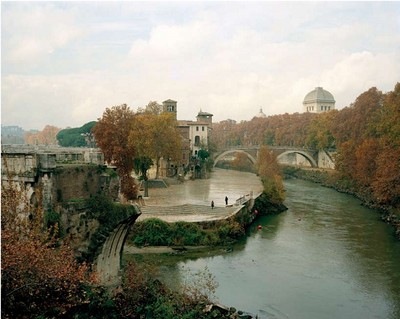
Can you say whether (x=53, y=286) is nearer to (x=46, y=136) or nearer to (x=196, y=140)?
(x=196, y=140)

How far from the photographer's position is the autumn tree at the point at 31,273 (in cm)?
939

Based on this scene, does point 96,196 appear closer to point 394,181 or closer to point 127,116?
point 127,116

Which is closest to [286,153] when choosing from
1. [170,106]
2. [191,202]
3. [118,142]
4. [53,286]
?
[170,106]

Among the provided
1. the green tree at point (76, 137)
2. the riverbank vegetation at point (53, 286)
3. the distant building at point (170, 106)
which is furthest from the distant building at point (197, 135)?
the riverbank vegetation at point (53, 286)

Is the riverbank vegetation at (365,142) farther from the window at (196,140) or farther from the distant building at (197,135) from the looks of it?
the window at (196,140)

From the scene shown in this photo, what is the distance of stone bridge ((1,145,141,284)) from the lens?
492 inches

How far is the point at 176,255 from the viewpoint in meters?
21.8

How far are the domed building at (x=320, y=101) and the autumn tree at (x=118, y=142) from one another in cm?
7869

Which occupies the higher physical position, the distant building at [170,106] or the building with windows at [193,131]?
the distant building at [170,106]

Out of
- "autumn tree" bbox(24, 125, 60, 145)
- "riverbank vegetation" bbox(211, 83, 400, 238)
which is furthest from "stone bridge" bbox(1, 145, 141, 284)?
"autumn tree" bbox(24, 125, 60, 145)

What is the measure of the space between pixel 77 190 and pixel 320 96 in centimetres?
9543

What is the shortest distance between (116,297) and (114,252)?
10.2 feet

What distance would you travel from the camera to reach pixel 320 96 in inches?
4067

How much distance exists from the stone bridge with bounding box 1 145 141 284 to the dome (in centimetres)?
9307
